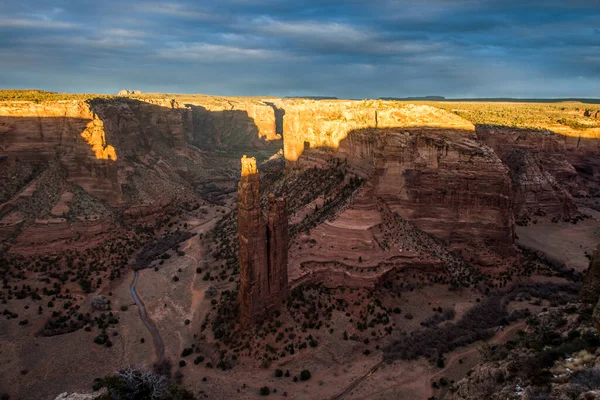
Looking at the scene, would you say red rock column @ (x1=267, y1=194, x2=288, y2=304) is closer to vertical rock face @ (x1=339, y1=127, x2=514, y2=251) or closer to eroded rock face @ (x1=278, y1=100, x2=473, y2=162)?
vertical rock face @ (x1=339, y1=127, x2=514, y2=251)

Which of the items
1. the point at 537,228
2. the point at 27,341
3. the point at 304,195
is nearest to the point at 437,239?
the point at 304,195

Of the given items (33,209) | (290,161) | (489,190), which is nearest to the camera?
(489,190)

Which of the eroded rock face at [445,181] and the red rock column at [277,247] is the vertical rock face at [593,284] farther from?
the eroded rock face at [445,181]

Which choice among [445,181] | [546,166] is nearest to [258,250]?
[445,181]

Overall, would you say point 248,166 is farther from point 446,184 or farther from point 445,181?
point 446,184

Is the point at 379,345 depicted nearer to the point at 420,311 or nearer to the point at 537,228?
the point at 420,311

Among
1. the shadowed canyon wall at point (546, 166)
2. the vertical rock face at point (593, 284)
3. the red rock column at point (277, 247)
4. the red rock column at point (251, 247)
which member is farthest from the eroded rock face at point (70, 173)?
the shadowed canyon wall at point (546, 166)
